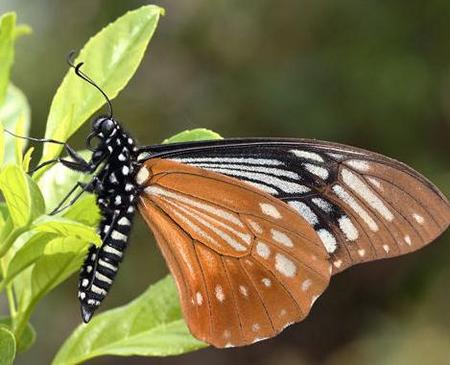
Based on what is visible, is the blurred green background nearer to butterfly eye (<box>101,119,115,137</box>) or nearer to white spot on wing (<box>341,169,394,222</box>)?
white spot on wing (<box>341,169,394,222</box>)

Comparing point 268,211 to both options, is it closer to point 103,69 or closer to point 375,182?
point 375,182

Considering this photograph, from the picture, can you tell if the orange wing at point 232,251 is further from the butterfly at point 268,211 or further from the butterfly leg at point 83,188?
the butterfly leg at point 83,188

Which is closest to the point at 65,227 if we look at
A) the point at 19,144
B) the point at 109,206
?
the point at 19,144

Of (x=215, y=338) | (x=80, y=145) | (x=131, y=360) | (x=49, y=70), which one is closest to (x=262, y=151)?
(x=215, y=338)

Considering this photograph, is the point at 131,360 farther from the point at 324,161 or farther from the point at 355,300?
the point at 324,161

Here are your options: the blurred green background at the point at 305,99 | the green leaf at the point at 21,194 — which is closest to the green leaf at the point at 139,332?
the green leaf at the point at 21,194

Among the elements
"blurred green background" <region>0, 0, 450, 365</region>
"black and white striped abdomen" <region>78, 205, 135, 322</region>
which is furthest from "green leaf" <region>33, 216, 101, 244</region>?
"blurred green background" <region>0, 0, 450, 365</region>
